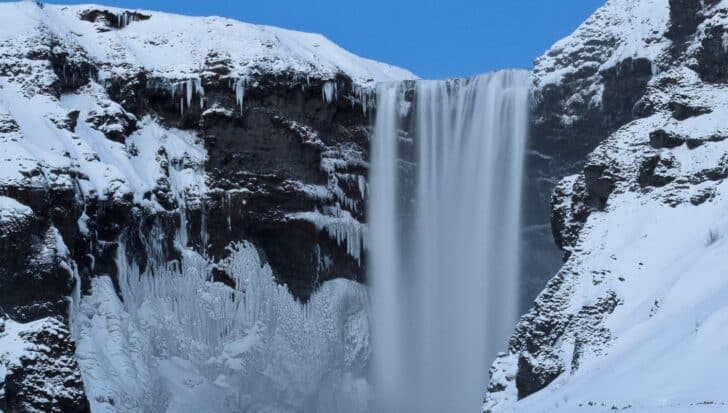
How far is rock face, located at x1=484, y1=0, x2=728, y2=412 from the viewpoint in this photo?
109 ft

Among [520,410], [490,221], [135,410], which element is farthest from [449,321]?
[520,410]

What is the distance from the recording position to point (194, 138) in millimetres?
63938

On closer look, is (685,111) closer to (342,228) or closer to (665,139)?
(665,139)

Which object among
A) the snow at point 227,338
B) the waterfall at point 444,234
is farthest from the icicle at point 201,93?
the waterfall at point 444,234

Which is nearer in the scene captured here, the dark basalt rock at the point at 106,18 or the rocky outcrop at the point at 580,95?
the rocky outcrop at the point at 580,95

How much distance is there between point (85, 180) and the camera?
57.1 m

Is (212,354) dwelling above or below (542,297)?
below

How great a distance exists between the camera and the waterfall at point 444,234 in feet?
199

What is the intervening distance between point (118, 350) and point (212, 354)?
6.12 meters

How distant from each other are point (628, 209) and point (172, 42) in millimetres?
27650

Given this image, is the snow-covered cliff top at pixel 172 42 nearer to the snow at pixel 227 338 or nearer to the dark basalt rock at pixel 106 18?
the dark basalt rock at pixel 106 18

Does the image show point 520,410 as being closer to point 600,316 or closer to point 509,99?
point 600,316

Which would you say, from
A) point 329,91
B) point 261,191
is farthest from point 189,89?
point 329,91

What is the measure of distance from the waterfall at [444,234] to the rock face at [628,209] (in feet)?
7.30
